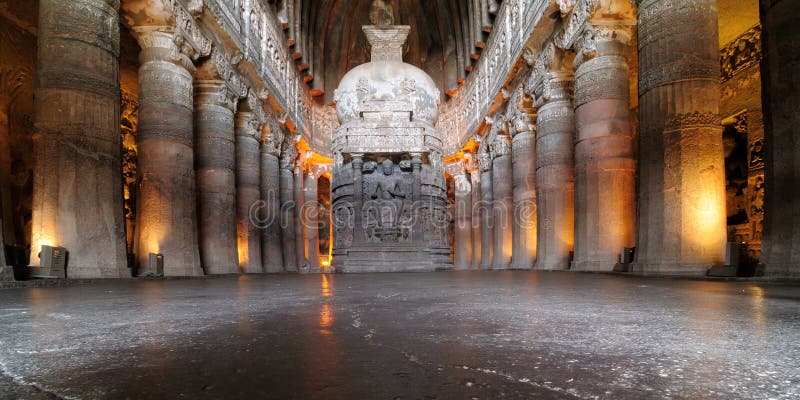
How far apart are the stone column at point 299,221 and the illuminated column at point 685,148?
15.4m

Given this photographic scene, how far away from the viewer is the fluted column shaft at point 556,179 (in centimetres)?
1111

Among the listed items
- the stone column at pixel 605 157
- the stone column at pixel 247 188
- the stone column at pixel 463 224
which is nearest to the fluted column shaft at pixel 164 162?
the stone column at pixel 247 188

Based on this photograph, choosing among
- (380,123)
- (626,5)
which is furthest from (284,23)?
(626,5)

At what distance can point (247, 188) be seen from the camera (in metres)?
14.4

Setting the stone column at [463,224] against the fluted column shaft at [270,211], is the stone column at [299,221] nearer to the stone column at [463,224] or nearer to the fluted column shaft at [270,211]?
the fluted column shaft at [270,211]

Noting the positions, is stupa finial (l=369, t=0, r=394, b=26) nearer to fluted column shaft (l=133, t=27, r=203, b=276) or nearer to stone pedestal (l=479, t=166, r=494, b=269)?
stone pedestal (l=479, t=166, r=494, b=269)

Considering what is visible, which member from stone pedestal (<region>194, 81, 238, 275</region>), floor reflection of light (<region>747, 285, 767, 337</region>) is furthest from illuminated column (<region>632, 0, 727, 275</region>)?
stone pedestal (<region>194, 81, 238, 275</region>)

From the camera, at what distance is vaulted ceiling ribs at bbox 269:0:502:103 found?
70.7 ft

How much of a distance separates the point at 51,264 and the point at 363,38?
23538mm

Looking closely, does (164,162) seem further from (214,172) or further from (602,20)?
(602,20)

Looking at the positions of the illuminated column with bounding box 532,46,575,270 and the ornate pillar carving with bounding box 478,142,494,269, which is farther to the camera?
the ornate pillar carving with bounding box 478,142,494,269

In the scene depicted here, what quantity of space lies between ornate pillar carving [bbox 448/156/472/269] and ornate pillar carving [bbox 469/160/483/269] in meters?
0.71

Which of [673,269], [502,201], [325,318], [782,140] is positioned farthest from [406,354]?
[502,201]

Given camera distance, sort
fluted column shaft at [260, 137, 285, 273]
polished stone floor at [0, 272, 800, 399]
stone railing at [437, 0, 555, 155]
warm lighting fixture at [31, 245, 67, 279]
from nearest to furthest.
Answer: polished stone floor at [0, 272, 800, 399], warm lighting fixture at [31, 245, 67, 279], stone railing at [437, 0, 555, 155], fluted column shaft at [260, 137, 285, 273]
